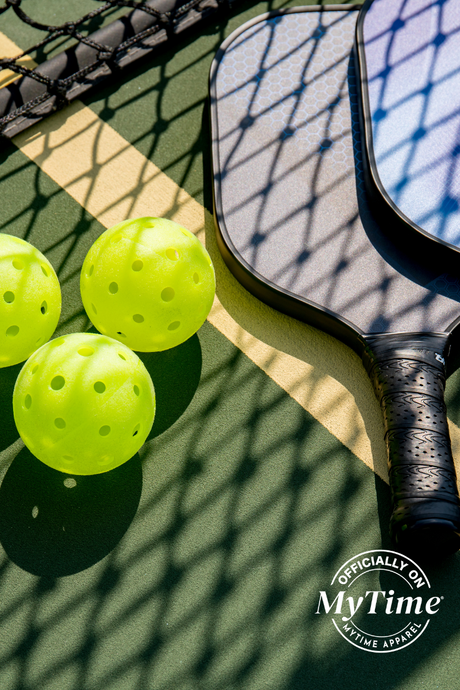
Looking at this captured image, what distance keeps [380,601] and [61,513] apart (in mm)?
1301

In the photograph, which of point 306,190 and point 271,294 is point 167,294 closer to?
point 271,294

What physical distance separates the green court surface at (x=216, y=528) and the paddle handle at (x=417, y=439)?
176 mm

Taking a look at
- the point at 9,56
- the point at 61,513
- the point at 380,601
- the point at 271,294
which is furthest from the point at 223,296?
the point at 9,56

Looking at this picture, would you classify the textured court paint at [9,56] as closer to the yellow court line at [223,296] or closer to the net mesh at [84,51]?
the net mesh at [84,51]

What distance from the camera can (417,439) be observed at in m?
2.40

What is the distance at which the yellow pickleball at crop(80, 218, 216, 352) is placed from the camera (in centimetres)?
233

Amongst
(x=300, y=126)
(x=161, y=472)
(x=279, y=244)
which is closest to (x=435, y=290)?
(x=279, y=244)

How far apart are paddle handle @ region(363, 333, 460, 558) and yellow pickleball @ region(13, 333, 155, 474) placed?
982 mm

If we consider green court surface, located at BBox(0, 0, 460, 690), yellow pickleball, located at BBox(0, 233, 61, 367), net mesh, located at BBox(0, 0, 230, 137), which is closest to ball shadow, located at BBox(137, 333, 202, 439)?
green court surface, located at BBox(0, 0, 460, 690)

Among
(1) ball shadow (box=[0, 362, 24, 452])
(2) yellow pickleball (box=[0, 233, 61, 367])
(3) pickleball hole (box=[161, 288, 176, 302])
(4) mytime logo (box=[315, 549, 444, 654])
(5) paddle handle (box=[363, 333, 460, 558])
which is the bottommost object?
(4) mytime logo (box=[315, 549, 444, 654])

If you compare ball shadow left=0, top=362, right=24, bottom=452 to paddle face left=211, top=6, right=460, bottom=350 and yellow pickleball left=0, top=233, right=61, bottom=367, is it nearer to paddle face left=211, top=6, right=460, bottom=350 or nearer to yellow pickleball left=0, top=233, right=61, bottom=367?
yellow pickleball left=0, top=233, right=61, bottom=367

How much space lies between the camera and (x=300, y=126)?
3168 millimetres

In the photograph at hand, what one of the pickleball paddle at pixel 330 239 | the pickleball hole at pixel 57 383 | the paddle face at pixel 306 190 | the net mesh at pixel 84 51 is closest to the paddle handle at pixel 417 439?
the pickleball paddle at pixel 330 239

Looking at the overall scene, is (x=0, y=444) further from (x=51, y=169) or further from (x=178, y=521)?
(x=51, y=169)
